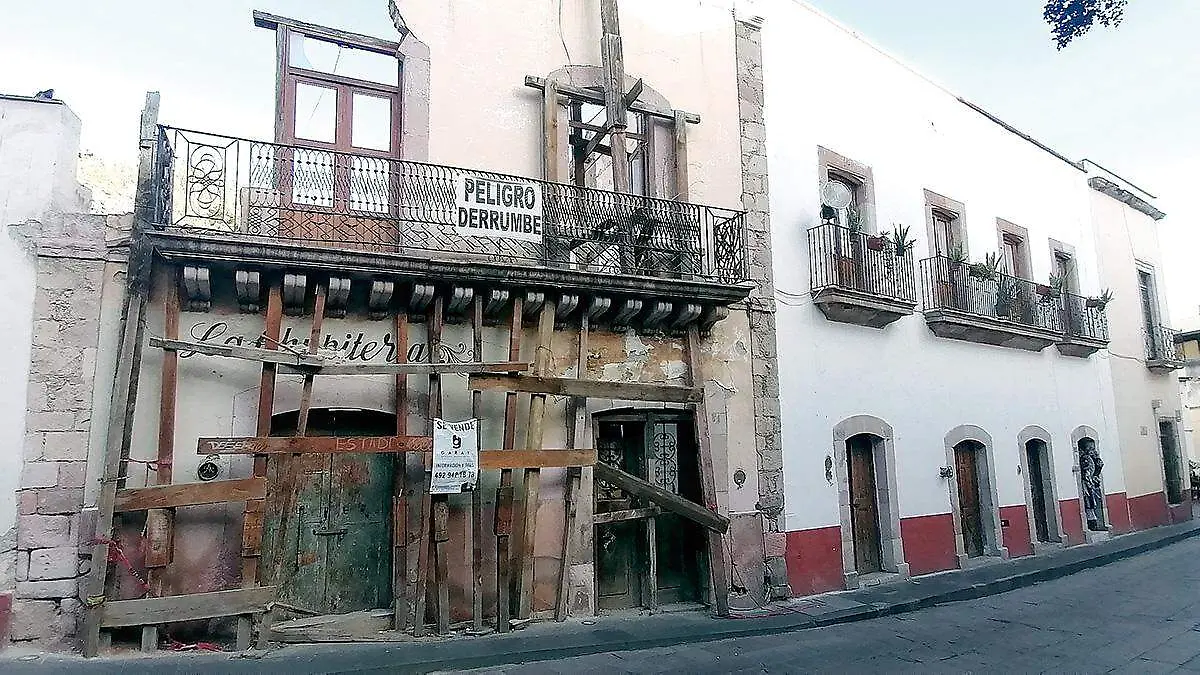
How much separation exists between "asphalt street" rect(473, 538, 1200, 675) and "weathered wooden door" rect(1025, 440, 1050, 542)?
3565 mm

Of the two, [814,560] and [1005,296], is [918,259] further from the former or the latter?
[814,560]

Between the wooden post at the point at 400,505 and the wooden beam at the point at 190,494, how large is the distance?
122 cm

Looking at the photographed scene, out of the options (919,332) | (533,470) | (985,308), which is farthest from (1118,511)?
(533,470)

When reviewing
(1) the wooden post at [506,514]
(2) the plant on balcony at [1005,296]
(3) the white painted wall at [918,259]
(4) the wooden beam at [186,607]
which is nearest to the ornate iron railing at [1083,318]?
(3) the white painted wall at [918,259]

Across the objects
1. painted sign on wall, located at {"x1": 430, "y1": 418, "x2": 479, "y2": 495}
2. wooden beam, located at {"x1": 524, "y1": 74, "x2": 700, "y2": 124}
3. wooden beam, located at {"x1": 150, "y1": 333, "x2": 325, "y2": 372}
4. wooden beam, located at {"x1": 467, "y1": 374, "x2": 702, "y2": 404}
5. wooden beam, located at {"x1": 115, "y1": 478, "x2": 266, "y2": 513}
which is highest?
wooden beam, located at {"x1": 524, "y1": 74, "x2": 700, "y2": 124}

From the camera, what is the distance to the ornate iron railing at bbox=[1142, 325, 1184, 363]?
17.5m

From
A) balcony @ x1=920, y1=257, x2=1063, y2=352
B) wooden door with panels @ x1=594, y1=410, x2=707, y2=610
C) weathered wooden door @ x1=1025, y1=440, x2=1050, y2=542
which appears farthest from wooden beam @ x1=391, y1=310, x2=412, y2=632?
weathered wooden door @ x1=1025, y1=440, x2=1050, y2=542

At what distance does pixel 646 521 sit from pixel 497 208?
12.9ft

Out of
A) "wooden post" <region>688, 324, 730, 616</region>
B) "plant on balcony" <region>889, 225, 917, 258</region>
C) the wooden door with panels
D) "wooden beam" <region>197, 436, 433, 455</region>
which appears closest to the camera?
"wooden beam" <region>197, 436, 433, 455</region>

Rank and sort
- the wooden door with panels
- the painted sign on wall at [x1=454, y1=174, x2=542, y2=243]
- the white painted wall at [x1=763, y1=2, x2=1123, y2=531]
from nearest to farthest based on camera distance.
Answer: the painted sign on wall at [x1=454, y1=174, x2=542, y2=243]
the wooden door with panels
the white painted wall at [x1=763, y1=2, x2=1123, y2=531]

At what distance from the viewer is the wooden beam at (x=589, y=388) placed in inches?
288

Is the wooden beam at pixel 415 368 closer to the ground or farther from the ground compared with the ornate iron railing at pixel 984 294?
closer to the ground

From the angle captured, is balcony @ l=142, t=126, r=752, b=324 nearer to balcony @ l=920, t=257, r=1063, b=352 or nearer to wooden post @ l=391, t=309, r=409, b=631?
wooden post @ l=391, t=309, r=409, b=631

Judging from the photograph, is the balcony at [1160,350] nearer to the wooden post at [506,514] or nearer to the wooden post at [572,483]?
the wooden post at [572,483]
